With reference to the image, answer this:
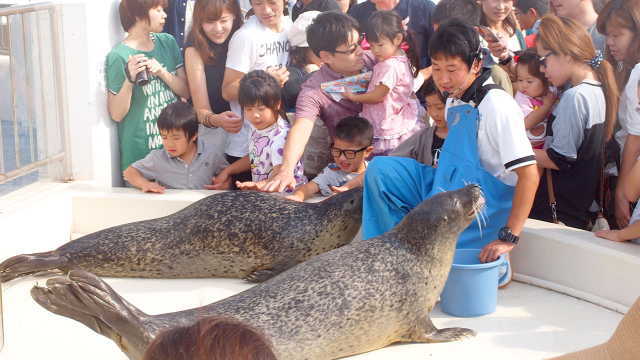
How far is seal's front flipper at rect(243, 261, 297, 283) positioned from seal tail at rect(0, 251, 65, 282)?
1.26 m

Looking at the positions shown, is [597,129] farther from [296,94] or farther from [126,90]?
[126,90]

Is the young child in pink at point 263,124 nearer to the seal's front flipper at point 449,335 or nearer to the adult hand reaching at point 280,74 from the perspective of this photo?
the adult hand reaching at point 280,74

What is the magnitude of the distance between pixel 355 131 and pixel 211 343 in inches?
177

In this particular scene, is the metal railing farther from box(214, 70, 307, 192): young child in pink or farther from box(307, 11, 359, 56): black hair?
box(307, 11, 359, 56): black hair

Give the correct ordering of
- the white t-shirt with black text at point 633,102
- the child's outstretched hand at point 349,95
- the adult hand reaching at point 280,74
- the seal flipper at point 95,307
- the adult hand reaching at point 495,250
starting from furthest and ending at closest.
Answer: the adult hand reaching at point 280,74 < the child's outstretched hand at point 349,95 < the white t-shirt with black text at point 633,102 < the adult hand reaching at point 495,250 < the seal flipper at point 95,307

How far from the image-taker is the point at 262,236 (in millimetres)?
5656

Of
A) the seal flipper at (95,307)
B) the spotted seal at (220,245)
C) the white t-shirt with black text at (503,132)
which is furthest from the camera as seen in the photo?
the spotted seal at (220,245)

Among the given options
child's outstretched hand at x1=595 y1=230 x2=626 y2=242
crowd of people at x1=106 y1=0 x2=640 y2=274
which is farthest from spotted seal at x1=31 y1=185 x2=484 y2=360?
child's outstretched hand at x1=595 y1=230 x2=626 y2=242

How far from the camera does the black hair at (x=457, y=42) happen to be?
16.1ft

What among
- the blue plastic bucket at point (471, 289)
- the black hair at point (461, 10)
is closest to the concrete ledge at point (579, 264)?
the blue plastic bucket at point (471, 289)

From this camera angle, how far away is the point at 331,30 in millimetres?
6270

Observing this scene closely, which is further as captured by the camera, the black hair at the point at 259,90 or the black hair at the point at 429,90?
the black hair at the point at 259,90

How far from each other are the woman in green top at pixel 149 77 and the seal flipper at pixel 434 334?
3.17m

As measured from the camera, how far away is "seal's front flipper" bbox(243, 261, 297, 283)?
554 cm
